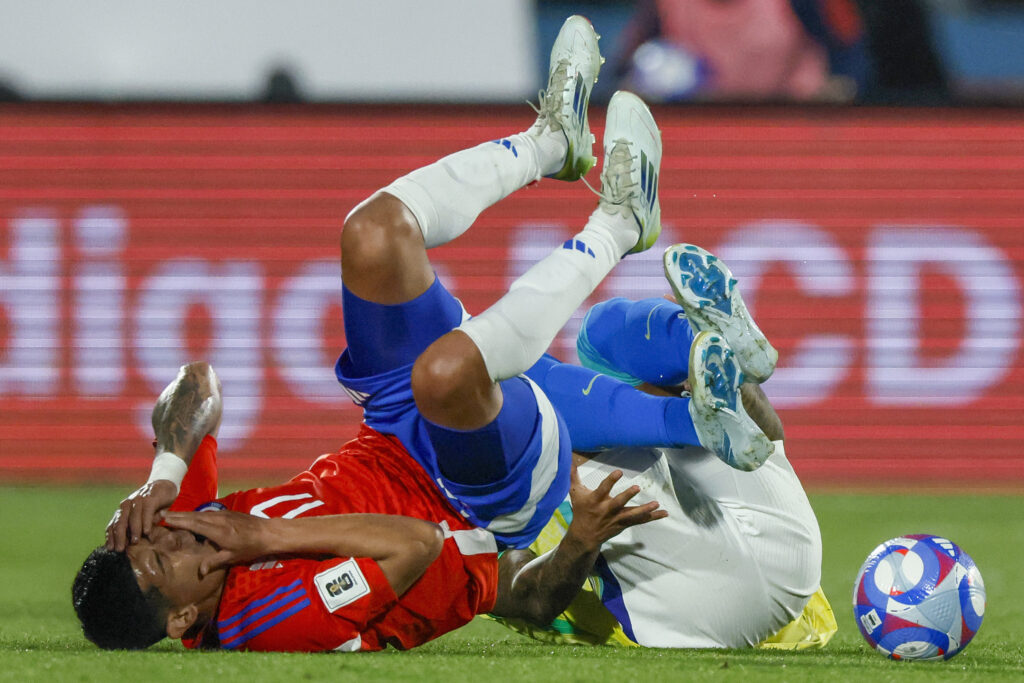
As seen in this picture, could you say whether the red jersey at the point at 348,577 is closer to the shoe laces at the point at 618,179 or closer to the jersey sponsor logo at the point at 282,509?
the jersey sponsor logo at the point at 282,509

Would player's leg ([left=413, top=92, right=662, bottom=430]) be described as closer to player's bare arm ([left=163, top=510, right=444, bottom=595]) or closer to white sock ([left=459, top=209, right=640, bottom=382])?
white sock ([left=459, top=209, right=640, bottom=382])

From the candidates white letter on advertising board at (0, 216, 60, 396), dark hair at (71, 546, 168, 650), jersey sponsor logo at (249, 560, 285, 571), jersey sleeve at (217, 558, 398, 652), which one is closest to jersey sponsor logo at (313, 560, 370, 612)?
jersey sleeve at (217, 558, 398, 652)

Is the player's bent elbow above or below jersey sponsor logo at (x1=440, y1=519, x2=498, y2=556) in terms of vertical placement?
above

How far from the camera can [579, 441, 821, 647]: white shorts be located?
365 cm

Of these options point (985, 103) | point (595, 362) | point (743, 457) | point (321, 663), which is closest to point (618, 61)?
point (985, 103)

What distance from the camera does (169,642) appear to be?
3715mm

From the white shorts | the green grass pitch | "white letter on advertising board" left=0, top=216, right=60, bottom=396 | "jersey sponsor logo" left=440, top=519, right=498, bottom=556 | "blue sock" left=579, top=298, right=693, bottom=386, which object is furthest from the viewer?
"white letter on advertising board" left=0, top=216, right=60, bottom=396

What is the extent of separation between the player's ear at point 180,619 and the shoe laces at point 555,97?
5.26ft

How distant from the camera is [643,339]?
4.00 metres

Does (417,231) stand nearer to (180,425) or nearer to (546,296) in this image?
(546,296)

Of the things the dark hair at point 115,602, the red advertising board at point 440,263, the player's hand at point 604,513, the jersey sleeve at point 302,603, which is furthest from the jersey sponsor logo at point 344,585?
the red advertising board at point 440,263

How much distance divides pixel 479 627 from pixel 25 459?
4.77m

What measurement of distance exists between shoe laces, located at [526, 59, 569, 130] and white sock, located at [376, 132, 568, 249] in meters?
0.04

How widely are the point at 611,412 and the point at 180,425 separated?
1.12 m
